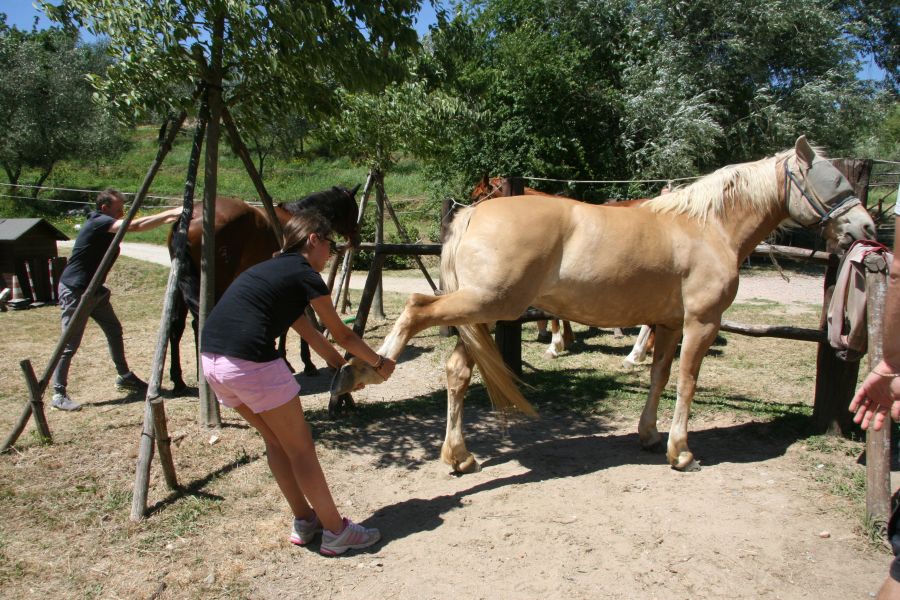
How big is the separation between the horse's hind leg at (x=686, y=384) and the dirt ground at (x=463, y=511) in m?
0.12

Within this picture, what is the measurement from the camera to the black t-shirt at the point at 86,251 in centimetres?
552

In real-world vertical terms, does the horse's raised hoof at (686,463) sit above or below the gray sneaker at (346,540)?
below

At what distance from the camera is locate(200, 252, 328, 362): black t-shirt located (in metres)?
2.79

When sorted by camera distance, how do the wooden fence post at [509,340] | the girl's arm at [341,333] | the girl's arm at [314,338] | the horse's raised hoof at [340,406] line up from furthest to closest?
the wooden fence post at [509,340] → the horse's raised hoof at [340,406] → the girl's arm at [314,338] → the girl's arm at [341,333]

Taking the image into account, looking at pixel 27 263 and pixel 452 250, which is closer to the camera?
pixel 452 250

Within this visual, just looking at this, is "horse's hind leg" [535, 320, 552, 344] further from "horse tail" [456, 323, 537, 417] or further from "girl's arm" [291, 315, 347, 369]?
"girl's arm" [291, 315, 347, 369]

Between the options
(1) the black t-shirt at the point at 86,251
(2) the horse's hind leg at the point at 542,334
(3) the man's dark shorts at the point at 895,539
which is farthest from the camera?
(2) the horse's hind leg at the point at 542,334

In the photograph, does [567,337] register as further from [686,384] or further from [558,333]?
[686,384]

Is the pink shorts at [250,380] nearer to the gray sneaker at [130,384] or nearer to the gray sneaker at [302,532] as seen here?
the gray sneaker at [302,532]

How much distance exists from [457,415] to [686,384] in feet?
5.37

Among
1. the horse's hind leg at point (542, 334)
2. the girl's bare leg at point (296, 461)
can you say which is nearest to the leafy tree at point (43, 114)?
the horse's hind leg at point (542, 334)

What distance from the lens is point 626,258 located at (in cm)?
395

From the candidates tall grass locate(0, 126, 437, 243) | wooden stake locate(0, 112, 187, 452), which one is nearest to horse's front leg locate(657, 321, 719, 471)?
wooden stake locate(0, 112, 187, 452)

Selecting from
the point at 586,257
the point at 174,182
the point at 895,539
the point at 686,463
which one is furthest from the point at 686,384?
the point at 174,182
